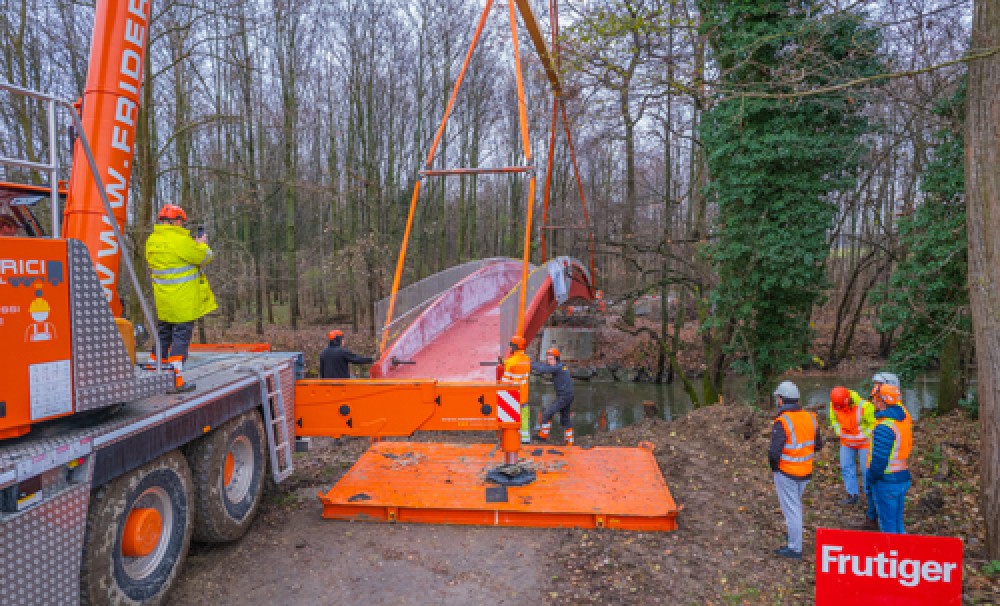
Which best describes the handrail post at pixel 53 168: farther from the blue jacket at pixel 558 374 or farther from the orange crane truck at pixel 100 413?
the blue jacket at pixel 558 374

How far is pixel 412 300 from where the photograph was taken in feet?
42.6

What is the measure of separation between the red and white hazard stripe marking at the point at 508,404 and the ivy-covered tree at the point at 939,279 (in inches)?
336

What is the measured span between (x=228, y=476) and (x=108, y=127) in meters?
3.46

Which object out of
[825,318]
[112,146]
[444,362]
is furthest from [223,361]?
[825,318]

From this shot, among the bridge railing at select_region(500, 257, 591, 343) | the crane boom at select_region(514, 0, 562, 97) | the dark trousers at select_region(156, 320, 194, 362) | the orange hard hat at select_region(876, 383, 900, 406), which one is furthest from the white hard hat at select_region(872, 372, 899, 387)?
the crane boom at select_region(514, 0, 562, 97)

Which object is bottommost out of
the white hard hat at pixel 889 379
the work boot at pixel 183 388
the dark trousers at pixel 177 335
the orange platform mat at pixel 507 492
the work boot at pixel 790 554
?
the work boot at pixel 790 554

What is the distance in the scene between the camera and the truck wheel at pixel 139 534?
401 cm

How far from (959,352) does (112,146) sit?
48.7 feet

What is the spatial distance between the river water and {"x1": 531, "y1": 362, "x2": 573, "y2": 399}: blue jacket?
244 inches

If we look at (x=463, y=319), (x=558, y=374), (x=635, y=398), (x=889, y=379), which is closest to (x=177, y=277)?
(x=558, y=374)

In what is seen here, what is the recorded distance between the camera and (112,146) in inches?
204

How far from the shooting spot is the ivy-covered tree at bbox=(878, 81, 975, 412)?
36.6 ft

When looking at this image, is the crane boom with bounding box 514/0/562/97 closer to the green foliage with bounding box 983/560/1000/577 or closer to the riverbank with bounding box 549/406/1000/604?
the riverbank with bounding box 549/406/1000/604

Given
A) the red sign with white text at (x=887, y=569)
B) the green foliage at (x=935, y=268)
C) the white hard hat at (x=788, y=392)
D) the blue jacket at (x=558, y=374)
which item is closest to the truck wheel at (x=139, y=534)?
the red sign with white text at (x=887, y=569)
